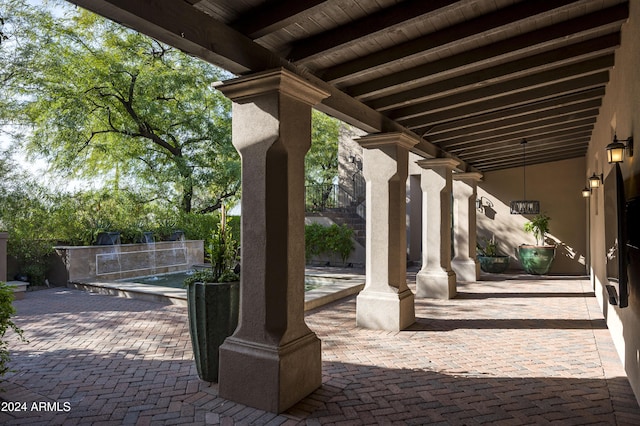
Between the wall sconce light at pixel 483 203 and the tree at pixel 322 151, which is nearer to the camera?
the wall sconce light at pixel 483 203

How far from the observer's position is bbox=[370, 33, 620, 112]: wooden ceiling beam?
434 centimetres

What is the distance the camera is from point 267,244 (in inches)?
133

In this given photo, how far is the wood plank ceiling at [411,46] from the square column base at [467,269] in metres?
4.90

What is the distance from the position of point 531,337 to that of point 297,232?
12.3ft

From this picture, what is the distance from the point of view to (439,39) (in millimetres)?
3682

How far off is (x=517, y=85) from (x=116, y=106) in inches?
499

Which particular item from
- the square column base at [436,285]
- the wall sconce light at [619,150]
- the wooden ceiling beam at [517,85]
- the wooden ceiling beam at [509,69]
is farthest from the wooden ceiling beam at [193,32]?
the square column base at [436,285]

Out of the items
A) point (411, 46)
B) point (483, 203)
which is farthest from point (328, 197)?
point (411, 46)

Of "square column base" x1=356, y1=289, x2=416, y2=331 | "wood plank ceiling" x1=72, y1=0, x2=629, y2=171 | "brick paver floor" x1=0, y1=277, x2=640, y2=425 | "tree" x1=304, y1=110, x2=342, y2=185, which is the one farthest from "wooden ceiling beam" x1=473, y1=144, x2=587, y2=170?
"tree" x1=304, y1=110, x2=342, y2=185

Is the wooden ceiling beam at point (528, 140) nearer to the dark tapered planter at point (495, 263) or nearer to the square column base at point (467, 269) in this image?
the square column base at point (467, 269)

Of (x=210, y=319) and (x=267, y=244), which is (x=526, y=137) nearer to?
(x=267, y=244)

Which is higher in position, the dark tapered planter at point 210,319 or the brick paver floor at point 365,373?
Result: the dark tapered planter at point 210,319

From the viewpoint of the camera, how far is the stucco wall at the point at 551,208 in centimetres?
1154

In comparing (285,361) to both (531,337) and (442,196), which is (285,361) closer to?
(531,337)
